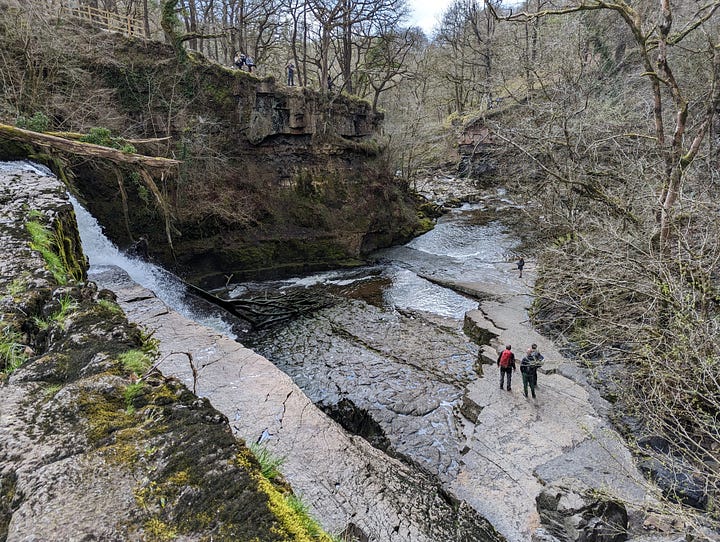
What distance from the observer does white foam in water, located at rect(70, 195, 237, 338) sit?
32.8ft

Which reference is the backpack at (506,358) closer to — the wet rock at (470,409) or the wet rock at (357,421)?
the wet rock at (470,409)

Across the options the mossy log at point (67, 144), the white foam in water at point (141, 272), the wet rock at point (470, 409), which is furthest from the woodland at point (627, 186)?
the mossy log at point (67, 144)

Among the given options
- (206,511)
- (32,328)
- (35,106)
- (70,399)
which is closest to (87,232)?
(35,106)

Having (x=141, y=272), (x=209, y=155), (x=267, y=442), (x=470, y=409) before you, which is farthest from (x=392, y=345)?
(x=209, y=155)

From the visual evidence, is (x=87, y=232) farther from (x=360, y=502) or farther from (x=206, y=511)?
(x=206, y=511)

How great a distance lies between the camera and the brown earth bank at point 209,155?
1128cm

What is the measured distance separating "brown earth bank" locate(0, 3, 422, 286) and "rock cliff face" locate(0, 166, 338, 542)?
7.71m

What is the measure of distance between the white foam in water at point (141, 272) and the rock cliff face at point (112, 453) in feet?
25.1

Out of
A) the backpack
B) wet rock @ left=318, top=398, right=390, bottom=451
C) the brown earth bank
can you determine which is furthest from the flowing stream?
the brown earth bank

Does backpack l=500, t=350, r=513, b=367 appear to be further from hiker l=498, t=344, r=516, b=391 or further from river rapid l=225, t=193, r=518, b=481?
river rapid l=225, t=193, r=518, b=481

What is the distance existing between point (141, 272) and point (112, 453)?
10.4 m

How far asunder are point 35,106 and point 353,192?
12.8 m

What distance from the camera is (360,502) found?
13.9 feet

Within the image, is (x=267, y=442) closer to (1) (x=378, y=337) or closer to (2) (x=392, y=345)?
(2) (x=392, y=345)
